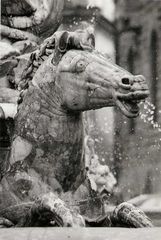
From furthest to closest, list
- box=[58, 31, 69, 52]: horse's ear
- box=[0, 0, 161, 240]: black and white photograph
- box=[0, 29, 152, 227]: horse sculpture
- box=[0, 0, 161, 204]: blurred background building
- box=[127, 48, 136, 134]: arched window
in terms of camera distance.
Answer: box=[127, 48, 136, 134]: arched window → box=[0, 0, 161, 204]: blurred background building → box=[58, 31, 69, 52]: horse's ear → box=[0, 29, 152, 227]: horse sculpture → box=[0, 0, 161, 240]: black and white photograph

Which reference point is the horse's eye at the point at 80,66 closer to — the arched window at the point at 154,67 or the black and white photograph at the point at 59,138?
the black and white photograph at the point at 59,138

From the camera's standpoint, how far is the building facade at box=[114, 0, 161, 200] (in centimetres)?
624

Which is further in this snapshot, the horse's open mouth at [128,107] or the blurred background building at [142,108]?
the blurred background building at [142,108]

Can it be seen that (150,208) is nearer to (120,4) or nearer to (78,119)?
(78,119)

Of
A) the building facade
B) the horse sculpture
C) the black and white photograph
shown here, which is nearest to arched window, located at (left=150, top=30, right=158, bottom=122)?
the building facade

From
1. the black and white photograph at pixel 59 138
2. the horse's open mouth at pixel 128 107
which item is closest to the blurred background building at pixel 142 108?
the black and white photograph at pixel 59 138

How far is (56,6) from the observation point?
5.25 metres

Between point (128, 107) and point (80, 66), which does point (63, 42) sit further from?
point (128, 107)

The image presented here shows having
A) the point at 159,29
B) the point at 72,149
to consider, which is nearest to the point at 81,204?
the point at 72,149

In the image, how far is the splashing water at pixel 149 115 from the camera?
625 cm

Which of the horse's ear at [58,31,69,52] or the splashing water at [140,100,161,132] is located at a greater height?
the horse's ear at [58,31,69,52]

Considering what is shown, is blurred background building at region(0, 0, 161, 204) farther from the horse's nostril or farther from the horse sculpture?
the horse's nostril

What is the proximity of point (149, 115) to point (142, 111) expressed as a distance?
0.24ft

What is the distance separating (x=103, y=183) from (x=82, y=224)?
198 centimetres
